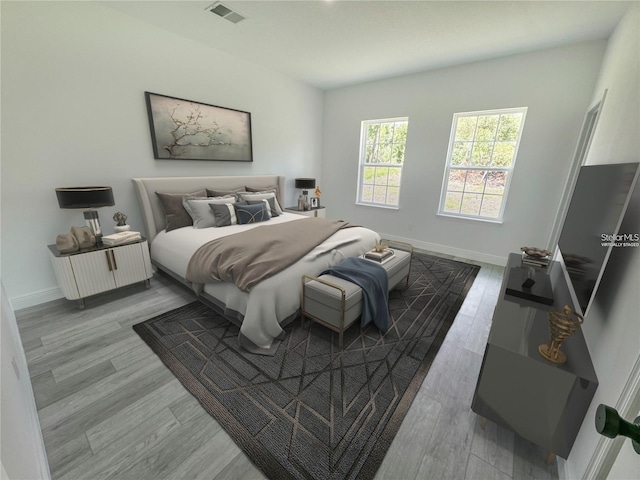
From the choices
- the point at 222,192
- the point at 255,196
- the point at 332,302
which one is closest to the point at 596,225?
the point at 332,302

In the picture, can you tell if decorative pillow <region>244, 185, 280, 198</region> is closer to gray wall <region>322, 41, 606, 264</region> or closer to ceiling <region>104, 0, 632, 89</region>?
gray wall <region>322, 41, 606, 264</region>

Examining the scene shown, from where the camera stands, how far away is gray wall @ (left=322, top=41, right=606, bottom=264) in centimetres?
311

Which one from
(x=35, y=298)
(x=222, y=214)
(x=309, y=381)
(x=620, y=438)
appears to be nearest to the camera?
(x=620, y=438)

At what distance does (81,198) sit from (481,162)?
15.7 ft

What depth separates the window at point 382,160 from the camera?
4.53 m

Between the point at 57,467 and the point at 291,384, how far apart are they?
1160 mm

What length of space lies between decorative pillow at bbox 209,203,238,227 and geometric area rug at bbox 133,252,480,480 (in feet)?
3.26

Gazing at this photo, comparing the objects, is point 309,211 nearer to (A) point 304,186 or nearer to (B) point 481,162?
(A) point 304,186

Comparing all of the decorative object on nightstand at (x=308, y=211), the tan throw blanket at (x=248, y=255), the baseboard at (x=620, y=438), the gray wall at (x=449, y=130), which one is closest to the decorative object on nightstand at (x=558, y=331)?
the baseboard at (x=620, y=438)

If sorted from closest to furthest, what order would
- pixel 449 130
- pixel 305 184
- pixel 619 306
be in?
pixel 619 306, pixel 449 130, pixel 305 184

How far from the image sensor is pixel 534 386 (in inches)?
47.8

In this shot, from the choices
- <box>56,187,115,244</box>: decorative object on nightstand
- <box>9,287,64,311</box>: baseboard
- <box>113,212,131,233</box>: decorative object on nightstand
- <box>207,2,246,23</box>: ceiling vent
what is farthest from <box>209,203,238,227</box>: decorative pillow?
<box>207,2,246,23</box>: ceiling vent

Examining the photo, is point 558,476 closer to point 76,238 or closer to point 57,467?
point 57,467

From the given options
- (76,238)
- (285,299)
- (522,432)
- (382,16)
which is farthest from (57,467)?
(382,16)
